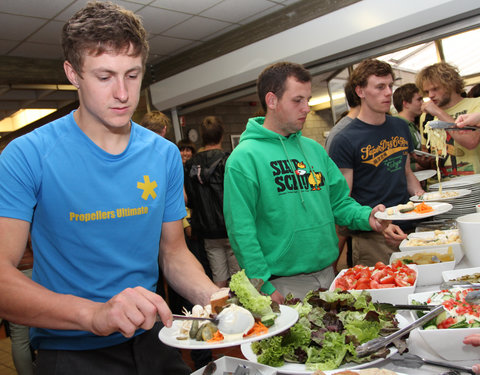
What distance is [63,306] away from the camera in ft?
3.53

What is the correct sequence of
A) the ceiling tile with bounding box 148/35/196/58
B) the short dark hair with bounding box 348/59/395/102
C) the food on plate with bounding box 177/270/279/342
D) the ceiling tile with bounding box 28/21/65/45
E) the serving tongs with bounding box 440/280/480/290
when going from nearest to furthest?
1. the food on plate with bounding box 177/270/279/342
2. the serving tongs with bounding box 440/280/480/290
3. the short dark hair with bounding box 348/59/395/102
4. the ceiling tile with bounding box 28/21/65/45
5. the ceiling tile with bounding box 148/35/196/58

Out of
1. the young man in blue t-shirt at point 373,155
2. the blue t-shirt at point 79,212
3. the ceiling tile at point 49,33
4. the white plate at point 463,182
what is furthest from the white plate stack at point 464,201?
the ceiling tile at point 49,33

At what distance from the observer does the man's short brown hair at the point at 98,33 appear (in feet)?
4.23

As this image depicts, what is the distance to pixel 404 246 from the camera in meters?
2.05

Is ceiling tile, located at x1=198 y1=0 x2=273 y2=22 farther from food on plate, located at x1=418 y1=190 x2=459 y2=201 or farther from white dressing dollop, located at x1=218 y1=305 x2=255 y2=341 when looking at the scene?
white dressing dollop, located at x1=218 y1=305 x2=255 y2=341

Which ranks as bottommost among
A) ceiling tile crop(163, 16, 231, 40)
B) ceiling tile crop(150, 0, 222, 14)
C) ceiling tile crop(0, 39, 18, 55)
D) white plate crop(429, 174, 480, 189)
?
white plate crop(429, 174, 480, 189)

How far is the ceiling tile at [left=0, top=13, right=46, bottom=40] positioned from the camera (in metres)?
4.85

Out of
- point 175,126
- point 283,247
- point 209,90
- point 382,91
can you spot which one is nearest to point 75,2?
point 209,90

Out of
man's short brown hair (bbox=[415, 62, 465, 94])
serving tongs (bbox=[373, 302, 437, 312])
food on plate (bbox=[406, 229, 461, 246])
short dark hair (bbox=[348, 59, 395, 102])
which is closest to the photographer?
serving tongs (bbox=[373, 302, 437, 312])

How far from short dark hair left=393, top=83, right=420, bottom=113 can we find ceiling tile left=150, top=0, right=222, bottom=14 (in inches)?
84.9

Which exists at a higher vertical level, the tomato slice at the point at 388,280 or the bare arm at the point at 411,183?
the bare arm at the point at 411,183

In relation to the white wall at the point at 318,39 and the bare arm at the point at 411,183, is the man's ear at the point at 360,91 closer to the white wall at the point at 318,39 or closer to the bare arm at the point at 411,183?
the bare arm at the point at 411,183

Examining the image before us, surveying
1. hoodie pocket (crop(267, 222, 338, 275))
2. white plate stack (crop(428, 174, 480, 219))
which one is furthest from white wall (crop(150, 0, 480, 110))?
hoodie pocket (crop(267, 222, 338, 275))

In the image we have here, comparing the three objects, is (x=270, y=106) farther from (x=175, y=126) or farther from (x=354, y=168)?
(x=175, y=126)
